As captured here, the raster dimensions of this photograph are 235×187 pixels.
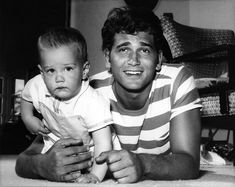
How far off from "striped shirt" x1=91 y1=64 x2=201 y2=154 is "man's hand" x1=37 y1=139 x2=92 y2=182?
239mm

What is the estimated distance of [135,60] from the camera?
52.1 inches

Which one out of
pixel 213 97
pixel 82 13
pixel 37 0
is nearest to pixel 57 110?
pixel 213 97

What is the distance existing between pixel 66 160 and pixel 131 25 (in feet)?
1.81

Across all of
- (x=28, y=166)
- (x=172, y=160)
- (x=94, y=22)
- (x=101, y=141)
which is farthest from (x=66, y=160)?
(x=94, y=22)

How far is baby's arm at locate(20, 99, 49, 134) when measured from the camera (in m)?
1.45

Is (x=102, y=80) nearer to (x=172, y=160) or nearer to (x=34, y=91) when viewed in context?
(x=34, y=91)

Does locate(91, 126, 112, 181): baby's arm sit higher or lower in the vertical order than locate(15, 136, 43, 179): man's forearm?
higher

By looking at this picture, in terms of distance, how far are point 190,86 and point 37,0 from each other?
4086 mm

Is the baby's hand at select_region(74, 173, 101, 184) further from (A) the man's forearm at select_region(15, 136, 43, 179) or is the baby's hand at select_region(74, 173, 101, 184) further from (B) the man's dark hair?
(B) the man's dark hair

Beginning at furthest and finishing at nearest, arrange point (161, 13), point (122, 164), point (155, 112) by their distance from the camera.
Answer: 1. point (161, 13)
2. point (155, 112)
3. point (122, 164)

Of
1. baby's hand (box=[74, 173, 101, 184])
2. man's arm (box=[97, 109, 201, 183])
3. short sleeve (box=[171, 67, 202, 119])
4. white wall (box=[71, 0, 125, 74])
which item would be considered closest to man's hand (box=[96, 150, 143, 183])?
man's arm (box=[97, 109, 201, 183])

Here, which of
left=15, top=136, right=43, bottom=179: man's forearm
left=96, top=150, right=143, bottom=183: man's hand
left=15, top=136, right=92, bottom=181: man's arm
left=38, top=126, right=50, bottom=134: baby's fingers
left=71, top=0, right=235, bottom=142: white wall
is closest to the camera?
left=96, top=150, right=143, bottom=183: man's hand

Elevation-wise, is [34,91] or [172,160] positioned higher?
[34,91]

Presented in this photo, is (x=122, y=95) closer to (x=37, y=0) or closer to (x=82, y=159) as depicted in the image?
(x=82, y=159)
